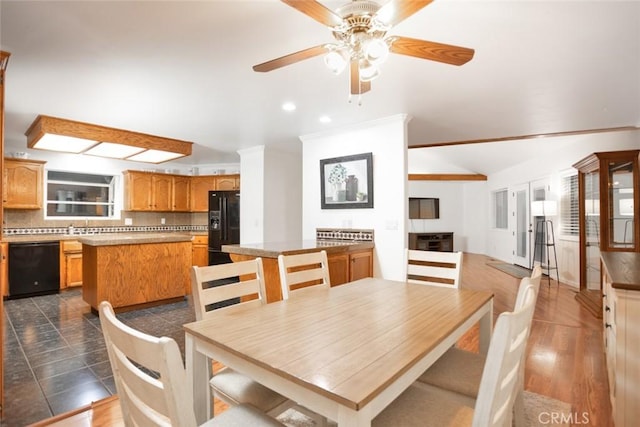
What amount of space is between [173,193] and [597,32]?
642 cm

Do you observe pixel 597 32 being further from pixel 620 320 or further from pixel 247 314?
pixel 247 314

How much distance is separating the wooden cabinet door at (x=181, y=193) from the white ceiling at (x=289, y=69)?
259cm

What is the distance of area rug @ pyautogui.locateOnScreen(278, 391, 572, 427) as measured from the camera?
176 cm

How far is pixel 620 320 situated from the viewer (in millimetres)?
1548

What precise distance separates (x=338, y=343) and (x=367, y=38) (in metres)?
1.25

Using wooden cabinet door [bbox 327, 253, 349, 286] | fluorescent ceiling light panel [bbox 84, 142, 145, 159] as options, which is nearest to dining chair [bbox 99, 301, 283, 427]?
wooden cabinet door [bbox 327, 253, 349, 286]

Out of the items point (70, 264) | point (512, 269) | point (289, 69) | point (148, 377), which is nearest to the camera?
point (148, 377)

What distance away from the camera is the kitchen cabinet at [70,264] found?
4.85 metres

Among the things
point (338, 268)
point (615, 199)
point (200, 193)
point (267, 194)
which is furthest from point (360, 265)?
point (200, 193)

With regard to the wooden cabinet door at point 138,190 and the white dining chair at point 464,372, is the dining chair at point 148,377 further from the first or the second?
the wooden cabinet door at point 138,190

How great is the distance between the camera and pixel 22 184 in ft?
15.7

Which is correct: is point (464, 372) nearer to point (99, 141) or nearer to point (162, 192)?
point (99, 141)

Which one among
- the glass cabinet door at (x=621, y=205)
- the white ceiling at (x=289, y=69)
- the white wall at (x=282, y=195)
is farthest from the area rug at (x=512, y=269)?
the white wall at (x=282, y=195)

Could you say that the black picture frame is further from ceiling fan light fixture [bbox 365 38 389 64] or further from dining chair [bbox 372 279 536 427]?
dining chair [bbox 372 279 536 427]
